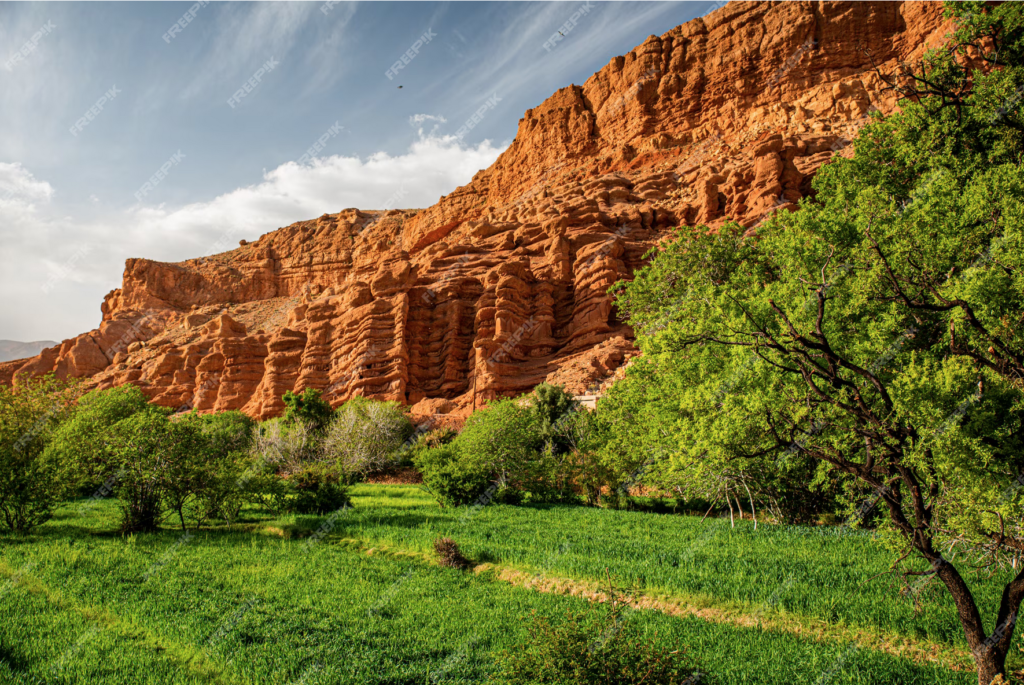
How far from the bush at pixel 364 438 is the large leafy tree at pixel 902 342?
21.9 m

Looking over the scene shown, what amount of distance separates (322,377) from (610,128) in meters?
72.1

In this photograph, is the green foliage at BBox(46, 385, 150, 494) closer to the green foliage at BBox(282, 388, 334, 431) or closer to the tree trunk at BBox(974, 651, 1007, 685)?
the tree trunk at BBox(974, 651, 1007, 685)

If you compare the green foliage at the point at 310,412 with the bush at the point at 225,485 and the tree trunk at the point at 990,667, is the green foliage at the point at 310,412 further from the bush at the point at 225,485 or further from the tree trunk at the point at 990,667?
the tree trunk at the point at 990,667

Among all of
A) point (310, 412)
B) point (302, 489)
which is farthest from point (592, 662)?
point (310, 412)

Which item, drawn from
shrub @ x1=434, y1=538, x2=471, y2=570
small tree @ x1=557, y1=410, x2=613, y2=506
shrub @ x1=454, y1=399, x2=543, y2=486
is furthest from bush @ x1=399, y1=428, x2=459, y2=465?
shrub @ x1=434, y1=538, x2=471, y2=570

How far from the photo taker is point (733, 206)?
192 feet

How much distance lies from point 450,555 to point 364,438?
26.7m

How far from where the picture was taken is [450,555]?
13758 millimetres

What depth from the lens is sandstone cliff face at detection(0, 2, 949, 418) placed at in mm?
55344

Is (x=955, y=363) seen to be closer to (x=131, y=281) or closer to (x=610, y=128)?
(x=610, y=128)

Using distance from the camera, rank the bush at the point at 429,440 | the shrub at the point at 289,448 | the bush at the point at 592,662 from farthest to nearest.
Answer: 1. the shrub at the point at 289,448
2. the bush at the point at 429,440
3. the bush at the point at 592,662

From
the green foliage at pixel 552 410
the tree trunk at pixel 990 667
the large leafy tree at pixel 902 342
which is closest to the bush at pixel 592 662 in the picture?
the tree trunk at pixel 990 667

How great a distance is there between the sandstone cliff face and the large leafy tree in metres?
18.4

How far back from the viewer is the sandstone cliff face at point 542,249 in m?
55.3
